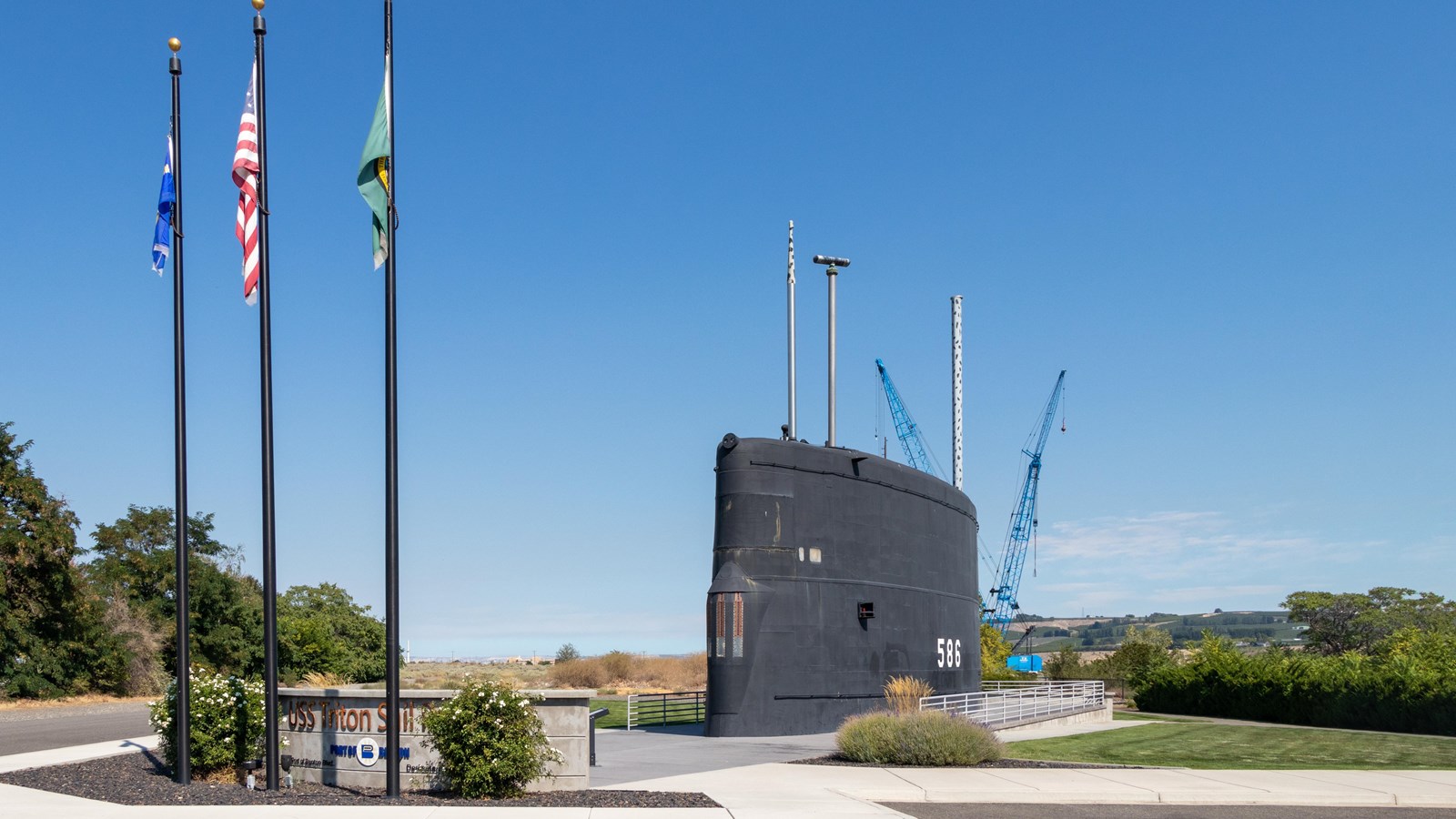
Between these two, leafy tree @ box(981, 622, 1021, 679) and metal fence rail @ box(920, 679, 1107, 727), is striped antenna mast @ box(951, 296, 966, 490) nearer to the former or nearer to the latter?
metal fence rail @ box(920, 679, 1107, 727)

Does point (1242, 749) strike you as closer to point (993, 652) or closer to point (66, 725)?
point (66, 725)

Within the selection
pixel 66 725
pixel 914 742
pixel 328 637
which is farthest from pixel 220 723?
pixel 328 637

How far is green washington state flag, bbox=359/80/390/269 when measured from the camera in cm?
1500

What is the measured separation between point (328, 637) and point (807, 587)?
48.5m

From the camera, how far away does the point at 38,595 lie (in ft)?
140

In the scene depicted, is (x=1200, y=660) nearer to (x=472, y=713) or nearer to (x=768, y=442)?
(x=768, y=442)

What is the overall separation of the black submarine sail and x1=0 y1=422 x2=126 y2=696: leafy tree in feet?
98.6

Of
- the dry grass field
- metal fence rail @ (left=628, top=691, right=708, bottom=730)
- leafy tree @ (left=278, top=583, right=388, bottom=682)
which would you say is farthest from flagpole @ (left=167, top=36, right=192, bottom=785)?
the dry grass field

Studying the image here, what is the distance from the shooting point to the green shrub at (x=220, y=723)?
1703 cm

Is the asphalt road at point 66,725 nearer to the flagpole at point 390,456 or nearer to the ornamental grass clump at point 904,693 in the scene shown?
the flagpole at point 390,456

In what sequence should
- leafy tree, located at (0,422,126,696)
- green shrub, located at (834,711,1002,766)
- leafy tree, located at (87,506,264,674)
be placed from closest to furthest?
green shrub, located at (834,711,1002,766), leafy tree, located at (0,422,126,696), leafy tree, located at (87,506,264,674)

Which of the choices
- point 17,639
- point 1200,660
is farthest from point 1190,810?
point 17,639

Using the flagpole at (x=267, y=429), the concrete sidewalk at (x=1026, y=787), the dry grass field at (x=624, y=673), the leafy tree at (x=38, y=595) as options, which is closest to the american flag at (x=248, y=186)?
the flagpole at (x=267, y=429)

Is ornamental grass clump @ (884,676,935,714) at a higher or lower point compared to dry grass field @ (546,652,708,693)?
higher
